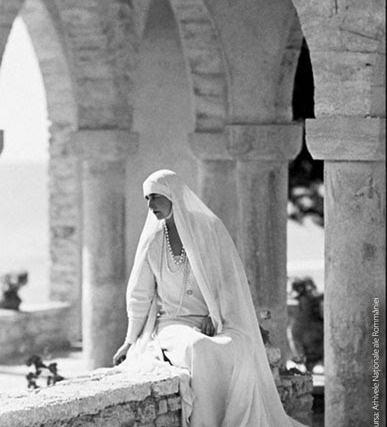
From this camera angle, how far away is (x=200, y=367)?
8.78 meters

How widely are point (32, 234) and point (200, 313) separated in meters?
40.0

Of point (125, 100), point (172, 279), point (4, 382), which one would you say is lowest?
point (4, 382)

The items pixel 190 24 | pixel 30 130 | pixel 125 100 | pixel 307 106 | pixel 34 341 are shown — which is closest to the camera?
pixel 190 24

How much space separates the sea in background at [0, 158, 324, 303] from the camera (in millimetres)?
32303

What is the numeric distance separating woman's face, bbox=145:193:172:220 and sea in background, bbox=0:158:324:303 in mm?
13573

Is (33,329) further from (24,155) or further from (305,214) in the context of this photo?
(24,155)

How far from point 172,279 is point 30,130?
33.9m

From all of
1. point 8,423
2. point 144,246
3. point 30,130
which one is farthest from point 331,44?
point 30,130

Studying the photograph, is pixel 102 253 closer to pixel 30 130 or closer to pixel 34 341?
pixel 34 341

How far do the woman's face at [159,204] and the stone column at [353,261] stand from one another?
95 cm

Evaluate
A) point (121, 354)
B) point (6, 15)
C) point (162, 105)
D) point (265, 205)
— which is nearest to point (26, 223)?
point (162, 105)

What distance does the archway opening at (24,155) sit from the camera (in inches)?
1411

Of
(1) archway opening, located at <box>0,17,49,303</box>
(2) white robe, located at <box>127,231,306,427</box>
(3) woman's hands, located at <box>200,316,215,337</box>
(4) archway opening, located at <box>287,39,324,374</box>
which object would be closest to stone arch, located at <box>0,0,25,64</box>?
(2) white robe, located at <box>127,231,306,427</box>

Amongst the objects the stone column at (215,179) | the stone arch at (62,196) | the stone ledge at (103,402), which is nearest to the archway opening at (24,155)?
the stone arch at (62,196)
